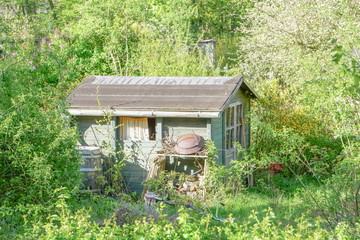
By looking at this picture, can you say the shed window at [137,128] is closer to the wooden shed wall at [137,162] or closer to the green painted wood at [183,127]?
the wooden shed wall at [137,162]

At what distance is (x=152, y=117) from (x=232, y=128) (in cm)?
233

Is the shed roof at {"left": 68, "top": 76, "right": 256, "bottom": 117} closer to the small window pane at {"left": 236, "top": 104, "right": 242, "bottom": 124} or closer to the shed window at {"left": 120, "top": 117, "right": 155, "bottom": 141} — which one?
the shed window at {"left": 120, "top": 117, "right": 155, "bottom": 141}

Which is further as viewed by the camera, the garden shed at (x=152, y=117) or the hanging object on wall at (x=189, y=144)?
the garden shed at (x=152, y=117)

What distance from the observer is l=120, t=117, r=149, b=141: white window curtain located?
1043cm

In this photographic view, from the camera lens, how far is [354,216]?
548cm

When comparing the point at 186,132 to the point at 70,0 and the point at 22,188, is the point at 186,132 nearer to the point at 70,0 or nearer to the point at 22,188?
the point at 22,188

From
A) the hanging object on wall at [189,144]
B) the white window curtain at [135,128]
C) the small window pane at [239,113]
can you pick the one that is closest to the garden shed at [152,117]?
the white window curtain at [135,128]

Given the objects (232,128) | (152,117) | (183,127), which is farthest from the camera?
(232,128)

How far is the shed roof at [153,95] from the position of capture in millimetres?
9891

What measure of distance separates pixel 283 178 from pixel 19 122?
921 centimetres

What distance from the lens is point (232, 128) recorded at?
11531 millimetres

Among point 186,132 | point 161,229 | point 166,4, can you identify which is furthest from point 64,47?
point 161,229

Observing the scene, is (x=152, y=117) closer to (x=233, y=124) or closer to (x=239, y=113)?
(x=233, y=124)

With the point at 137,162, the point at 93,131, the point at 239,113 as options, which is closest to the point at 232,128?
the point at 239,113
